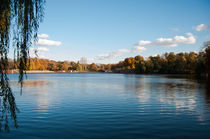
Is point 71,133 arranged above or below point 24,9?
below

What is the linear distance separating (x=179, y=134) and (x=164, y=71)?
144 metres

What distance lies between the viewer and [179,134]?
29.6 ft

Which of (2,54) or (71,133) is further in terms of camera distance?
(71,133)

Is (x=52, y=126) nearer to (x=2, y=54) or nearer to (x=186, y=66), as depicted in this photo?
(x=2, y=54)

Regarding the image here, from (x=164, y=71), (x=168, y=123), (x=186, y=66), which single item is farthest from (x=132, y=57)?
(x=168, y=123)

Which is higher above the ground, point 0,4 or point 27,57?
point 0,4

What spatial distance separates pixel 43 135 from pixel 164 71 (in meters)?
147

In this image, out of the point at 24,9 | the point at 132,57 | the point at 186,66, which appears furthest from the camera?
the point at 132,57

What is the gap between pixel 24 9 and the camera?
22.3ft

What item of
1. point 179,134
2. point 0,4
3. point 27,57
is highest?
point 0,4

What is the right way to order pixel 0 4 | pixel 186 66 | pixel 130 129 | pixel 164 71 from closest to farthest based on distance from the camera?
1. pixel 0 4
2. pixel 130 129
3. pixel 186 66
4. pixel 164 71

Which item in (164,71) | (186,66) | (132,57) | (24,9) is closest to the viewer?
(24,9)

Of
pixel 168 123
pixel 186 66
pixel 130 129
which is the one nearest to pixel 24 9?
pixel 130 129

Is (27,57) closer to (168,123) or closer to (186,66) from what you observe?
(168,123)
